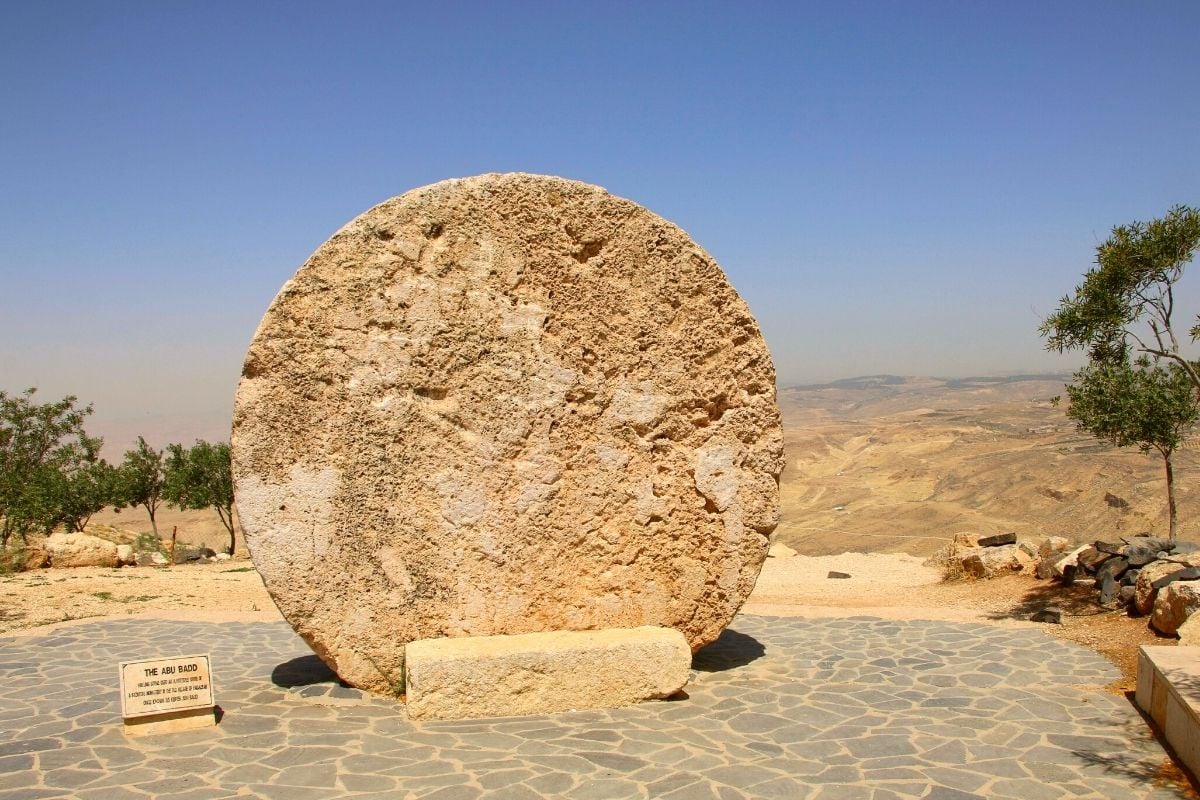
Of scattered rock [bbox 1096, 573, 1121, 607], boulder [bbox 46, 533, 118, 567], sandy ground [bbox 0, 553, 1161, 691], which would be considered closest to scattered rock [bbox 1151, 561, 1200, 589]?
sandy ground [bbox 0, 553, 1161, 691]

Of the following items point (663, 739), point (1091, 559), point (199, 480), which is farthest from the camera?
point (199, 480)

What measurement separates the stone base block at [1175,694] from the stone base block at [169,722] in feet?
18.7

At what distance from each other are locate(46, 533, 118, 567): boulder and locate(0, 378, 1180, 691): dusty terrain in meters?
0.64

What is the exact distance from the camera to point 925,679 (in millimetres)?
6512

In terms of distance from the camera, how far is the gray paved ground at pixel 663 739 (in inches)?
175

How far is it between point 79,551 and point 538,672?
→ 11372 mm

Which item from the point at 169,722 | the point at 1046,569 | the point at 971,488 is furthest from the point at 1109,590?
the point at 971,488

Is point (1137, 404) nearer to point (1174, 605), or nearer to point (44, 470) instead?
point (1174, 605)

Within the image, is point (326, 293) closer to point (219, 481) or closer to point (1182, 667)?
point (1182, 667)

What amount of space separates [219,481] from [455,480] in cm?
1845

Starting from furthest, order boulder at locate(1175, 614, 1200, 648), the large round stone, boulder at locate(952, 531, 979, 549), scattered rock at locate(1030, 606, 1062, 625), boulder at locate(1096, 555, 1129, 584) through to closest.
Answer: boulder at locate(952, 531, 979, 549) < boulder at locate(1096, 555, 1129, 584) < scattered rock at locate(1030, 606, 1062, 625) < boulder at locate(1175, 614, 1200, 648) < the large round stone

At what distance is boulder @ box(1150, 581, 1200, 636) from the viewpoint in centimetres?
745

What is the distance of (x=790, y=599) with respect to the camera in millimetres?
12164

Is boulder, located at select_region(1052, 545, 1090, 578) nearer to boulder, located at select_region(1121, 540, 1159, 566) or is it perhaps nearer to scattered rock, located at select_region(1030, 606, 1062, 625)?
boulder, located at select_region(1121, 540, 1159, 566)
